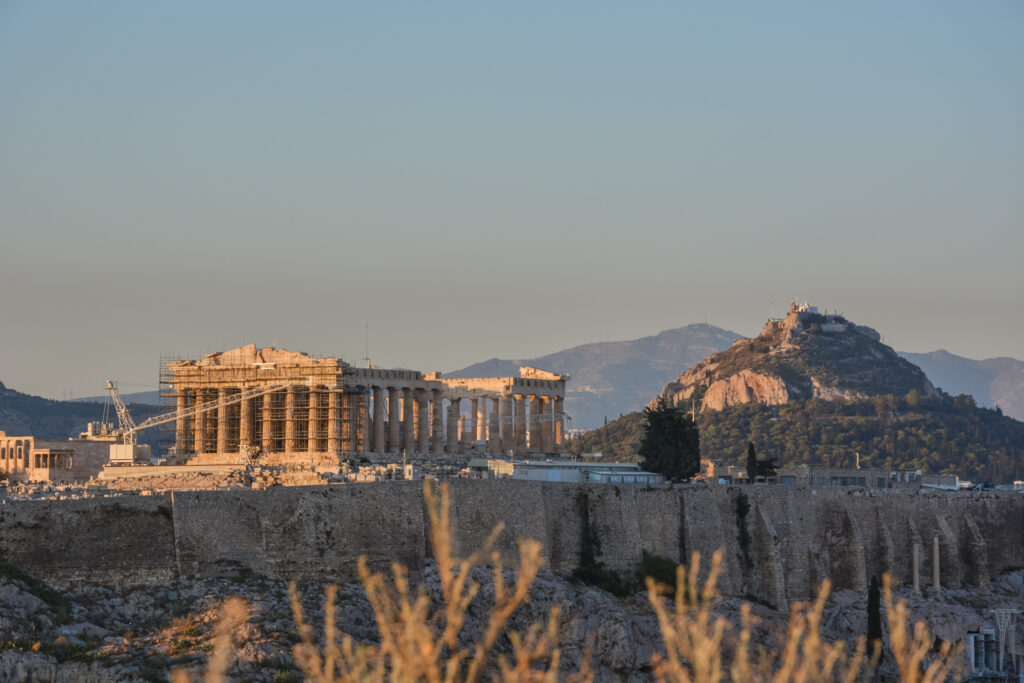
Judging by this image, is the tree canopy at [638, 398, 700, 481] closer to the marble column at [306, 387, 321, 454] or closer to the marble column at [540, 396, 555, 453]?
the marble column at [540, 396, 555, 453]

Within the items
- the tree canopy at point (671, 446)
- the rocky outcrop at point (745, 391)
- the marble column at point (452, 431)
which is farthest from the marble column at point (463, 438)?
the rocky outcrop at point (745, 391)

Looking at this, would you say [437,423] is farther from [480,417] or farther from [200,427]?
[200,427]

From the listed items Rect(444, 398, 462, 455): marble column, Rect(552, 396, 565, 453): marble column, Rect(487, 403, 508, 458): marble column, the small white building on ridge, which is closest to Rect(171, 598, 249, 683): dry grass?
the small white building on ridge

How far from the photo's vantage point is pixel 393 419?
3519 inches

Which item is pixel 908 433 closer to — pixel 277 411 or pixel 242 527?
pixel 277 411

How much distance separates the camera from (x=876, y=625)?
240ft

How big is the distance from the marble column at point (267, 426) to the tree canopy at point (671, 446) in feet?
61.6

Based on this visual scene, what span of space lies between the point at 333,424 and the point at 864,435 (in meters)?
100.0

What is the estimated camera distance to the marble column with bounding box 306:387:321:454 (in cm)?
8356

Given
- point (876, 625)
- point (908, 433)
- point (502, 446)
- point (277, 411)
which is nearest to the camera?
point (876, 625)

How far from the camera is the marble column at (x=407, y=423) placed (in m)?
89.2

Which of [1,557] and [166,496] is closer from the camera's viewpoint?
[1,557]

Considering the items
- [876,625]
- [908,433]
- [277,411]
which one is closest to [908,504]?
[876,625]

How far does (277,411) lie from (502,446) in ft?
47.2
